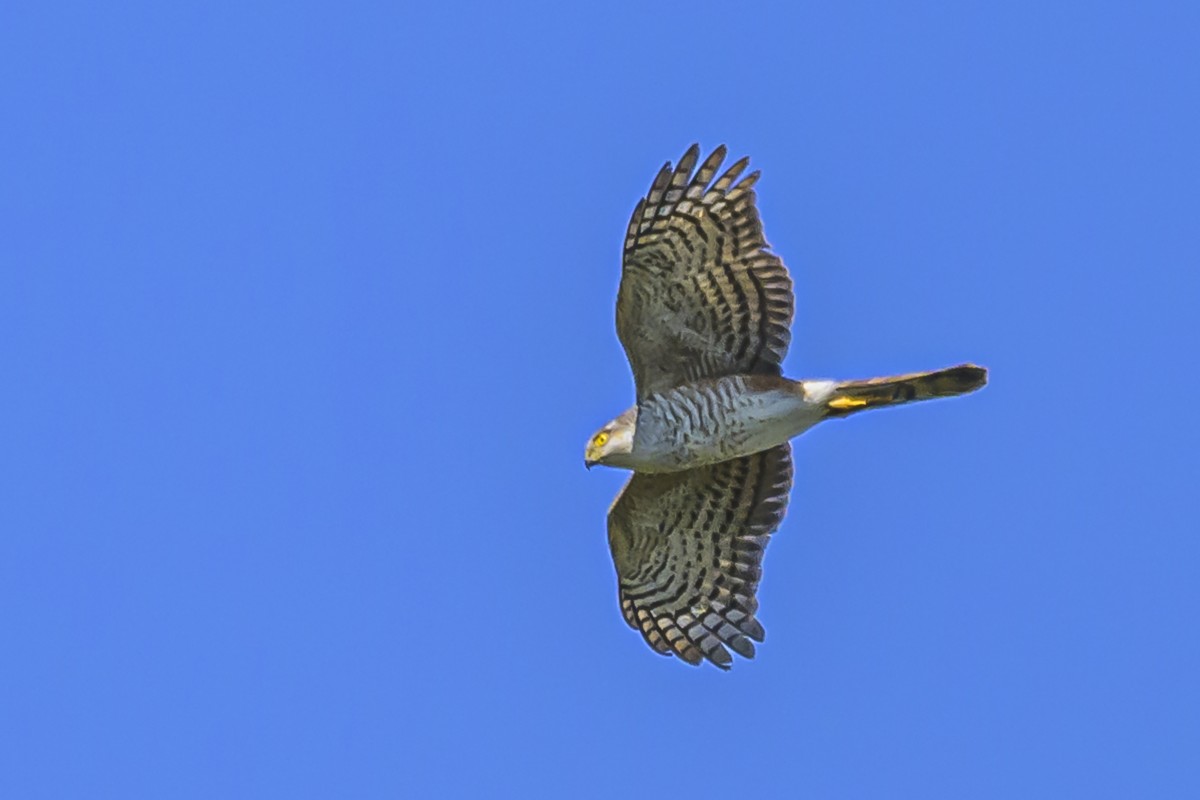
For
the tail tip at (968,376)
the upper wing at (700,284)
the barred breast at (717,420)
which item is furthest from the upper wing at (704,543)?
the tail tip at (968,376)

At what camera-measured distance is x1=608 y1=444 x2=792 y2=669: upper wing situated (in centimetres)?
1470

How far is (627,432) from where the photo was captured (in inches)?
555

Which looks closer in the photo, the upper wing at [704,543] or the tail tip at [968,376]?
the tail tip at [968,376]

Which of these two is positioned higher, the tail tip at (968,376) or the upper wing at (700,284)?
the upper wing at (700,284)

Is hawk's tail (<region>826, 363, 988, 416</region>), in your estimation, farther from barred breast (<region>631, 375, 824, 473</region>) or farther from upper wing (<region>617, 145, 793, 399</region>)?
upper wing (<region>617, 145, 793, 399</region>)

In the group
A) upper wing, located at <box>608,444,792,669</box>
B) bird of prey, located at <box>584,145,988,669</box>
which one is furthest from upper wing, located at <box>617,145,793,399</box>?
upper wing, located at <box>608,444,792,669</box>

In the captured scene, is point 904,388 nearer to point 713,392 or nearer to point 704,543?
point 713,392

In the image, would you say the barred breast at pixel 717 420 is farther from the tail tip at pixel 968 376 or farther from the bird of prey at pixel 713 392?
the tail tip at pixel 968 376

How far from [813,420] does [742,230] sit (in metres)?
1.35

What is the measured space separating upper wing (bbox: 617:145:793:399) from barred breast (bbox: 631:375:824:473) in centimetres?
14

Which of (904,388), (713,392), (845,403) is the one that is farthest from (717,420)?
(904,388)

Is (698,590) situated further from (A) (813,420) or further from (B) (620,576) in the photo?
(A) (813,420)

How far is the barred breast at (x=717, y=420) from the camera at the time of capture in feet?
45.1

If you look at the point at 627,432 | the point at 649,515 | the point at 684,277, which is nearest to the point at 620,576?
the point at 649,515
